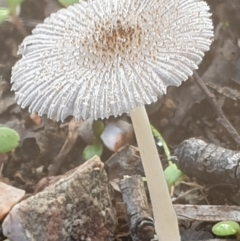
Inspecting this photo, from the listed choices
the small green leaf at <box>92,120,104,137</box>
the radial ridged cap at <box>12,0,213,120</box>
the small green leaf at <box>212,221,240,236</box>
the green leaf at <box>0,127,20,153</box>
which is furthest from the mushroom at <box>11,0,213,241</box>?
the small green leaf at <box>92,120,104,137</box>

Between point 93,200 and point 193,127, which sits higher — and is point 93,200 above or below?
below

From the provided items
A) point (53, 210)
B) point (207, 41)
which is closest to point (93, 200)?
point (53, 210)

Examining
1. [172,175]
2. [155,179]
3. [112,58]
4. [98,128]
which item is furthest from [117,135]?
[112,58]

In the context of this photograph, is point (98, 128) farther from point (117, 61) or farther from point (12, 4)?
point (117, 61)

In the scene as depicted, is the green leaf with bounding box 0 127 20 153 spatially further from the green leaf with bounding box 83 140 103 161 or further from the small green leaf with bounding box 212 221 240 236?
the small green leaf with bounding box 212 221 240 236

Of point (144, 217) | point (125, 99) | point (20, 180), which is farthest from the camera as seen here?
point (20, 180)

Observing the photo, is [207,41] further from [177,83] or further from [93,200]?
[93,200]

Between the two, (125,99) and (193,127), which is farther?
(193,127)
